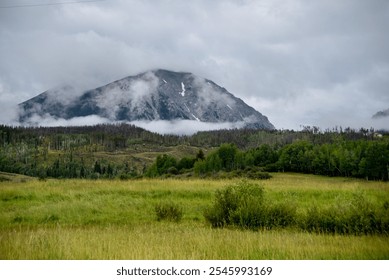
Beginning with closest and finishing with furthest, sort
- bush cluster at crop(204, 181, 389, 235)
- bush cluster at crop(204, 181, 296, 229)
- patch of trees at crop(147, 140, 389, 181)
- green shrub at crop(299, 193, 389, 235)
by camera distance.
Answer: green shrub at crop(299, 193, 389, 235), bush cluster at crop(204, 181, 389, 235), bush cluster at crop(204, 181, 296, 229), patch of trees at crop(147, 140, 389, 181)

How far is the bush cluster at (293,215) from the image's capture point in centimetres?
1249

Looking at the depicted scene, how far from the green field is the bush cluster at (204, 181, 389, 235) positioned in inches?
20.3

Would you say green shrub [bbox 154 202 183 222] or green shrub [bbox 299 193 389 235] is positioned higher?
green shrub [bbox 299 193 389 235]

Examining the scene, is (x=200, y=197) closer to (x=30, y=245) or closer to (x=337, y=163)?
(x=30, y=245)

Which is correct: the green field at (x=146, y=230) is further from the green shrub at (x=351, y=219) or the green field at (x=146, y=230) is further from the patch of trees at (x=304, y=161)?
the patch of trees at (x=304, y=161)

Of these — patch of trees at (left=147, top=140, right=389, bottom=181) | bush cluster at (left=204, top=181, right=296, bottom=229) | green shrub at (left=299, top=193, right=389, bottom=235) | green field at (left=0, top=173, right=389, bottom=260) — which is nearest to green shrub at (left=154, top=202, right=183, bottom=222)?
green field at (left=0, top=173, right=389, bottom=260)

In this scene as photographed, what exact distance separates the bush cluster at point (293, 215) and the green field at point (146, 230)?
51 cm

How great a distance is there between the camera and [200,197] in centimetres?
2289

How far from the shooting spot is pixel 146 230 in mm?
12883

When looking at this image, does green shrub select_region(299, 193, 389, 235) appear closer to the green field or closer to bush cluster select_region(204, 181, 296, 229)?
the green field

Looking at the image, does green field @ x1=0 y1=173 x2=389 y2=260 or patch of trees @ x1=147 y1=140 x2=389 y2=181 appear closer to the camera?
green field @ x1=0 y1=173 x2=389 y2=260

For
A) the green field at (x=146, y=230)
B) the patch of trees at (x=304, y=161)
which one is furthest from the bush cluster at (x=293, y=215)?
the patch of trees at (x=304, y=161)

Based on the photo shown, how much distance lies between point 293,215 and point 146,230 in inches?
226

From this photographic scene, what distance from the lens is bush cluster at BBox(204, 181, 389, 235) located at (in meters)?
12.5
